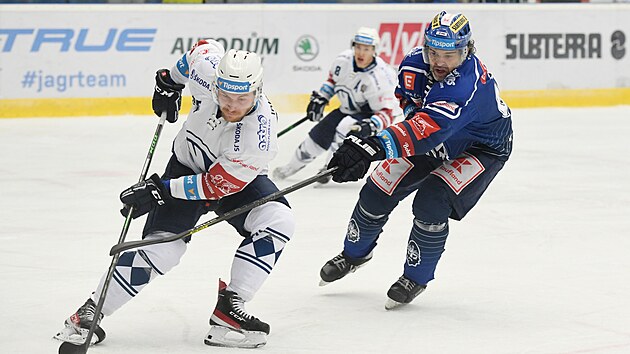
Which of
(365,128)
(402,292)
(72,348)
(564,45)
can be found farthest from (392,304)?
(564,45)

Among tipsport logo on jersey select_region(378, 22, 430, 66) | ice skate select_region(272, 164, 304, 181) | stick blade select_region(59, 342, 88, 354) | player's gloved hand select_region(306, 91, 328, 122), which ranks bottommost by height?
tipsport logo on jersey select_region(378, 22, 430, 66)

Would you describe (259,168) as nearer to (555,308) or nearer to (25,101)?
(555,308)

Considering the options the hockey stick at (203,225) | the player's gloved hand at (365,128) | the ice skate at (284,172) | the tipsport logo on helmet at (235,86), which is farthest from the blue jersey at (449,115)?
the ice skate at (284,172)

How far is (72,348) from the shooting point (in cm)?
310

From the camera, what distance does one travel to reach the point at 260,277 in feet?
11.0

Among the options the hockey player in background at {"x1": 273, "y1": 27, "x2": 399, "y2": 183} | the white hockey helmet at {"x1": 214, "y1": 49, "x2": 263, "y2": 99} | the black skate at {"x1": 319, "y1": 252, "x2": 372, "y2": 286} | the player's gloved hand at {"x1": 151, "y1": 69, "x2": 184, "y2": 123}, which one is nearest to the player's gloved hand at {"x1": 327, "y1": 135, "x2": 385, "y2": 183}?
the white hockey helmet at {"x1": 214, "y1": 49, "x2": 263, "y2": 99}

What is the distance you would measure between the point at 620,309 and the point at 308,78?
6873 millimetres

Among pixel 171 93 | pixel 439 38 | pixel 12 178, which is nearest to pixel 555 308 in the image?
pixel 439 38

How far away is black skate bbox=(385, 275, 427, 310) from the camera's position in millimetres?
3793

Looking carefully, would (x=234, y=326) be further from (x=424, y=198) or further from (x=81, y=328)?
(x=424, y=198)

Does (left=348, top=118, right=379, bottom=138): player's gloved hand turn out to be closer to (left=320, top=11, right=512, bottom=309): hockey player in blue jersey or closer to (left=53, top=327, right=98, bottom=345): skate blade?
(left=320, top=11, right=512, bottom=309): hockey player in blue jersey

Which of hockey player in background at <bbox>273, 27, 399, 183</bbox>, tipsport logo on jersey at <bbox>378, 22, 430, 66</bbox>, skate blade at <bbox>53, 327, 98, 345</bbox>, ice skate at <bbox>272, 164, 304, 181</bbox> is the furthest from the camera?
tipsport logo on jersey at <bbox>378, 22, 430, 66</bbox>

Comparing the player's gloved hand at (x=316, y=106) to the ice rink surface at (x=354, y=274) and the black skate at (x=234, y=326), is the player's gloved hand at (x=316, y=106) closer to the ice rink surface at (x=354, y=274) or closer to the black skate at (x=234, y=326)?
the ice rink surface at (x=354, y=274)

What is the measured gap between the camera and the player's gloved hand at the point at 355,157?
3.42 m
